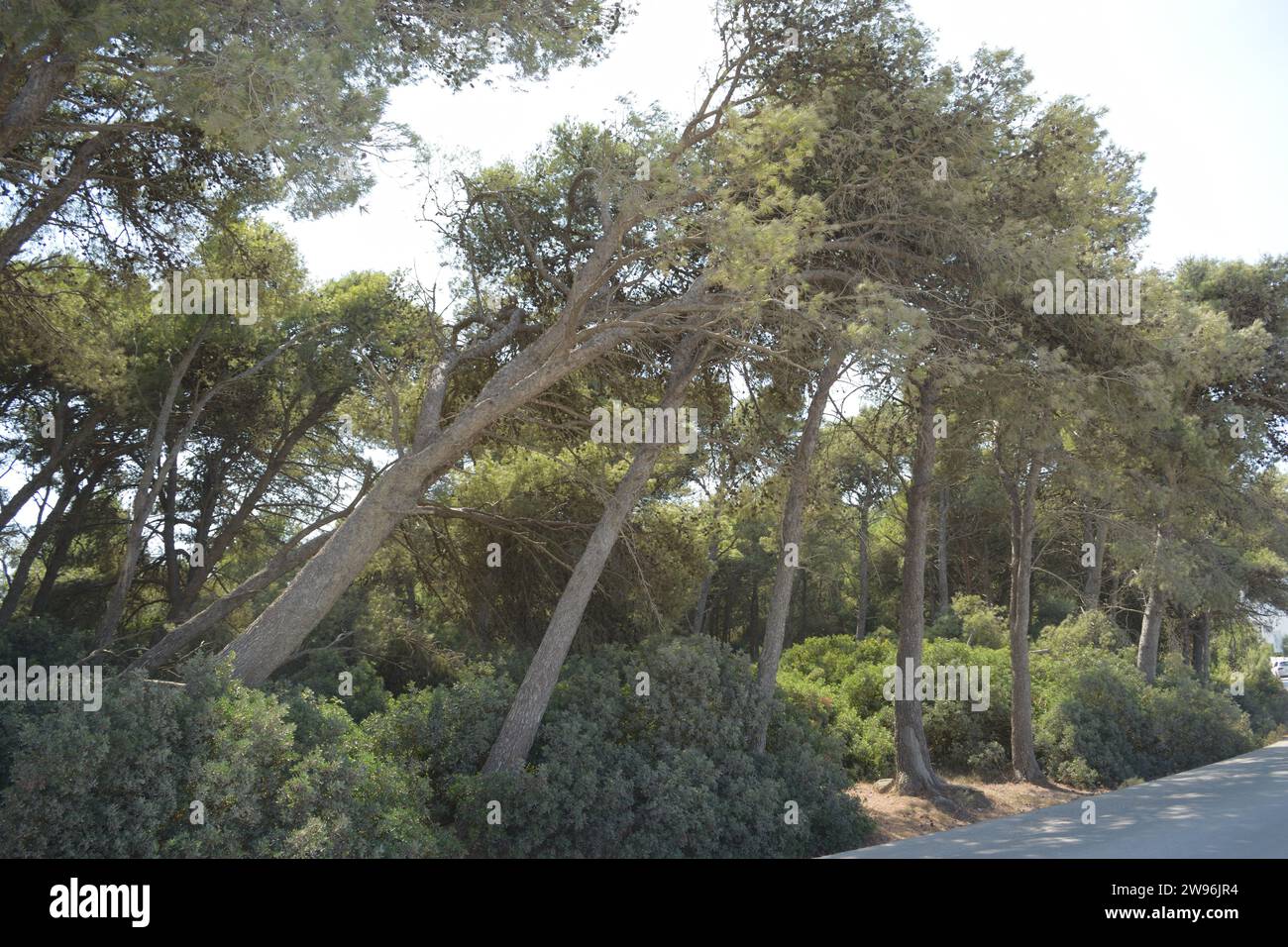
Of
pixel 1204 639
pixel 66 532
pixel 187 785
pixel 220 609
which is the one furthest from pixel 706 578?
pixel 1204 639

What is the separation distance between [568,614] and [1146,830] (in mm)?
6476

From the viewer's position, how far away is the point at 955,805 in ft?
46.5

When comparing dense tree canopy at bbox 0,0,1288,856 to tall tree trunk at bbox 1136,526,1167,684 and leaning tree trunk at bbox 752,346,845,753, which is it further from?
tall tree trunk at bbox 1136,526,1167,684

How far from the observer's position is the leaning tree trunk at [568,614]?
1041 centimetres

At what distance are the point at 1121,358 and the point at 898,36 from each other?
533 centimetres

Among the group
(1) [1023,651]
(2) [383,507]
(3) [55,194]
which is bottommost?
(1) [1023,651]

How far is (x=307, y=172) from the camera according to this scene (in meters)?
8.93

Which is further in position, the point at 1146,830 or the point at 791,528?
the point at 791,528

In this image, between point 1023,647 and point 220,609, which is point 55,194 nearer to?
point 220,609

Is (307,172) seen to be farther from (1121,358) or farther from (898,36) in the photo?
(1121,358)

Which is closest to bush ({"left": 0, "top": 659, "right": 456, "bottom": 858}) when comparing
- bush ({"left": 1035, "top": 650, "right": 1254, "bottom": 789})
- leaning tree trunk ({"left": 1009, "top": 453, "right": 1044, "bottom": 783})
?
leaning tree trunk ({"left": 1009, "top": 453, "right": 1044, "bottom": 783})

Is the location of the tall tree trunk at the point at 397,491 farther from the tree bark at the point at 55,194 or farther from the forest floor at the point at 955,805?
the forest floor at the point at 955,805

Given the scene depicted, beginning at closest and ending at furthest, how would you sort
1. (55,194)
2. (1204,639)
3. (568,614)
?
1. (55,194)
2. (568,614)
3. (1204,639)
